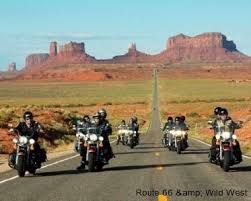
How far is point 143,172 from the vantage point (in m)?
18.5

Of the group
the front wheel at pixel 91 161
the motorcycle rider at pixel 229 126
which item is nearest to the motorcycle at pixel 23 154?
the front wheel at pixel 91 161

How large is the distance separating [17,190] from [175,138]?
1541 centimetres

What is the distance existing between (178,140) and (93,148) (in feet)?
34.9

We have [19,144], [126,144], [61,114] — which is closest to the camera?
[19,144]

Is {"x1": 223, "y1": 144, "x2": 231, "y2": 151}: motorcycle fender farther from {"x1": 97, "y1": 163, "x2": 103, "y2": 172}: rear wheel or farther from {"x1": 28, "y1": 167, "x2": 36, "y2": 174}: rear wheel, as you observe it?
{"x1": 28, "y1": 167, "x2": 36, "y2": 174}: rear wheel

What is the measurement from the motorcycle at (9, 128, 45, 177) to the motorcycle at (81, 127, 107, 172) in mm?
1558

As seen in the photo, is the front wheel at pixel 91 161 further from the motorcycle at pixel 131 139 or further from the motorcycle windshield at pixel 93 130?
the motorcycle at pixel 131 139

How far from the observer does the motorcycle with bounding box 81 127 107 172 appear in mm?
18219

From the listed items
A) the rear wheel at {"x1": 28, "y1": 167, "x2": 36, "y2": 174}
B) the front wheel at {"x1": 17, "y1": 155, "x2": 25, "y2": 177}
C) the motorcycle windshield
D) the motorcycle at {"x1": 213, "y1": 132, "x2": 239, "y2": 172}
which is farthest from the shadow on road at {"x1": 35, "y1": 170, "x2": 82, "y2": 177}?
the motorcycle at {"x1": 213, "y1": 132, "x2": 239, "y2": 172}

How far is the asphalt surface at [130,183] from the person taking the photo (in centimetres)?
1304

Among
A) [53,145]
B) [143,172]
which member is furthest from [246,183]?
[53,145]

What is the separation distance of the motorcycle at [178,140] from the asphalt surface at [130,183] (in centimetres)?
696

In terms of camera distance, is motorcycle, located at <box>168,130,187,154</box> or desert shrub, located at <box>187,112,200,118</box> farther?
desert shrub, located at <box>187,112,200,118</box>

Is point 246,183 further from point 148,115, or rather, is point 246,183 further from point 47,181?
point 148,115
